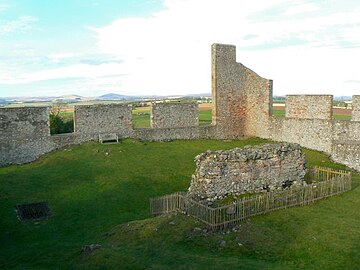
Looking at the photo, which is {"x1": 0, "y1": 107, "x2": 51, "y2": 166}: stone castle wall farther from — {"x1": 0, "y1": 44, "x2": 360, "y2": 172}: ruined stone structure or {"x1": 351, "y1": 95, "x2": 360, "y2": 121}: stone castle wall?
{"x1": 351, "y1": 95, "x2": 360, "y2": 121}: stone castle wall

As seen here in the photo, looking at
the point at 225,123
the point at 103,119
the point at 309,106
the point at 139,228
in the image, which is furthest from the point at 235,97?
the point at 139,228

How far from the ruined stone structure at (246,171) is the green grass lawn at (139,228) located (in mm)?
2041

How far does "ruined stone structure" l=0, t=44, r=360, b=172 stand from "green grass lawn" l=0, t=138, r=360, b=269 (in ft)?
8.79

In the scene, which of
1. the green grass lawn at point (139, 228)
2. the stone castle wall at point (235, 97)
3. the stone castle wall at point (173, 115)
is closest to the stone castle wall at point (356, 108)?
the green grass lawn at point (139, 228)

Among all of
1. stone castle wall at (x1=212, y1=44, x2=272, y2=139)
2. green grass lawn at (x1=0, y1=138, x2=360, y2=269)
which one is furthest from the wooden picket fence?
stone castle wall at (x1=212, y1=44, x2=272, y2=139)

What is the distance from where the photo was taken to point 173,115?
33.4 m

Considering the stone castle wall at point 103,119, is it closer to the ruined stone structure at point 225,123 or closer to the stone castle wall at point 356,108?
the ruined stone structure at point 225,123

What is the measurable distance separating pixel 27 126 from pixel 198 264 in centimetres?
2011

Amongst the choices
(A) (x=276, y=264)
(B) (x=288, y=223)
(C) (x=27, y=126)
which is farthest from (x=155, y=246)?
(C) (x=27, y=126)

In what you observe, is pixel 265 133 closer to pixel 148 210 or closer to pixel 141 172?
pixel 141 172

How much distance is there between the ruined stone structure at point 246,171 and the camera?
1758 cm

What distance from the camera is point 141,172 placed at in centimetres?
2402

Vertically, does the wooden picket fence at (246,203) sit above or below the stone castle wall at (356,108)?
below

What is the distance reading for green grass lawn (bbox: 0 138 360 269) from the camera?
42.0ft
